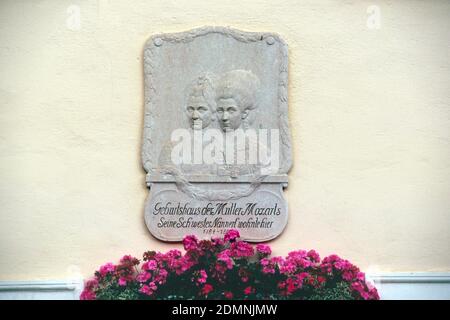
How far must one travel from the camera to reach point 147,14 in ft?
22.7

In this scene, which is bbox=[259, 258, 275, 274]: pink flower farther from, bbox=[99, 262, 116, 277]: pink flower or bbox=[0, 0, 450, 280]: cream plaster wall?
bbox=[99, 262, 116, 277]: pink flower

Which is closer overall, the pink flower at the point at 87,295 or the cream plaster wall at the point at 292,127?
the pink flower at the point at 87,295

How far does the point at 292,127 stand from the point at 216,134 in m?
0.62

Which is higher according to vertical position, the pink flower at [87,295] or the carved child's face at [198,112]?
the carved child's face at [198,112]

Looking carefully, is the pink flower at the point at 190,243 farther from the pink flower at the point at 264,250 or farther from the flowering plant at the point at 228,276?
the pink flower at the point at 264,250

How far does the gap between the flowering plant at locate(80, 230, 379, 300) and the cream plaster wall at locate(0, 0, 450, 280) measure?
23cm

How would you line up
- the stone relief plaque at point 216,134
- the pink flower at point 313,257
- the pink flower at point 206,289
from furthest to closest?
the stone relief plaque at point 216,134, the pink flower at point 313,257, the pink flower at point 206,289

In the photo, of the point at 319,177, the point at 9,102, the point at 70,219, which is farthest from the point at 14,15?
the point at 319,177

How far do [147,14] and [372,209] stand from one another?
2.44 metres

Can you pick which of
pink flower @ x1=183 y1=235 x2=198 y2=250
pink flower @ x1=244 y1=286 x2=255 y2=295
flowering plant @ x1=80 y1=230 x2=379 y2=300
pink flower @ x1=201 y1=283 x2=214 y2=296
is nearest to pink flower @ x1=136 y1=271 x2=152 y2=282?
flowering plant @ x1=80 y1=230 x2=379 y2=300

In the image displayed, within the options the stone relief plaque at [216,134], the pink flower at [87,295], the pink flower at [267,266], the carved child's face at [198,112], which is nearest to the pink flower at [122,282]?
the pink flower at [87,295]

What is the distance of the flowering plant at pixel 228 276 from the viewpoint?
6332 millimetres

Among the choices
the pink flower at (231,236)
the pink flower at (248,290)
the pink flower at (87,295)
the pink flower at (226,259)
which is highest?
the pink flower at (231,236)
